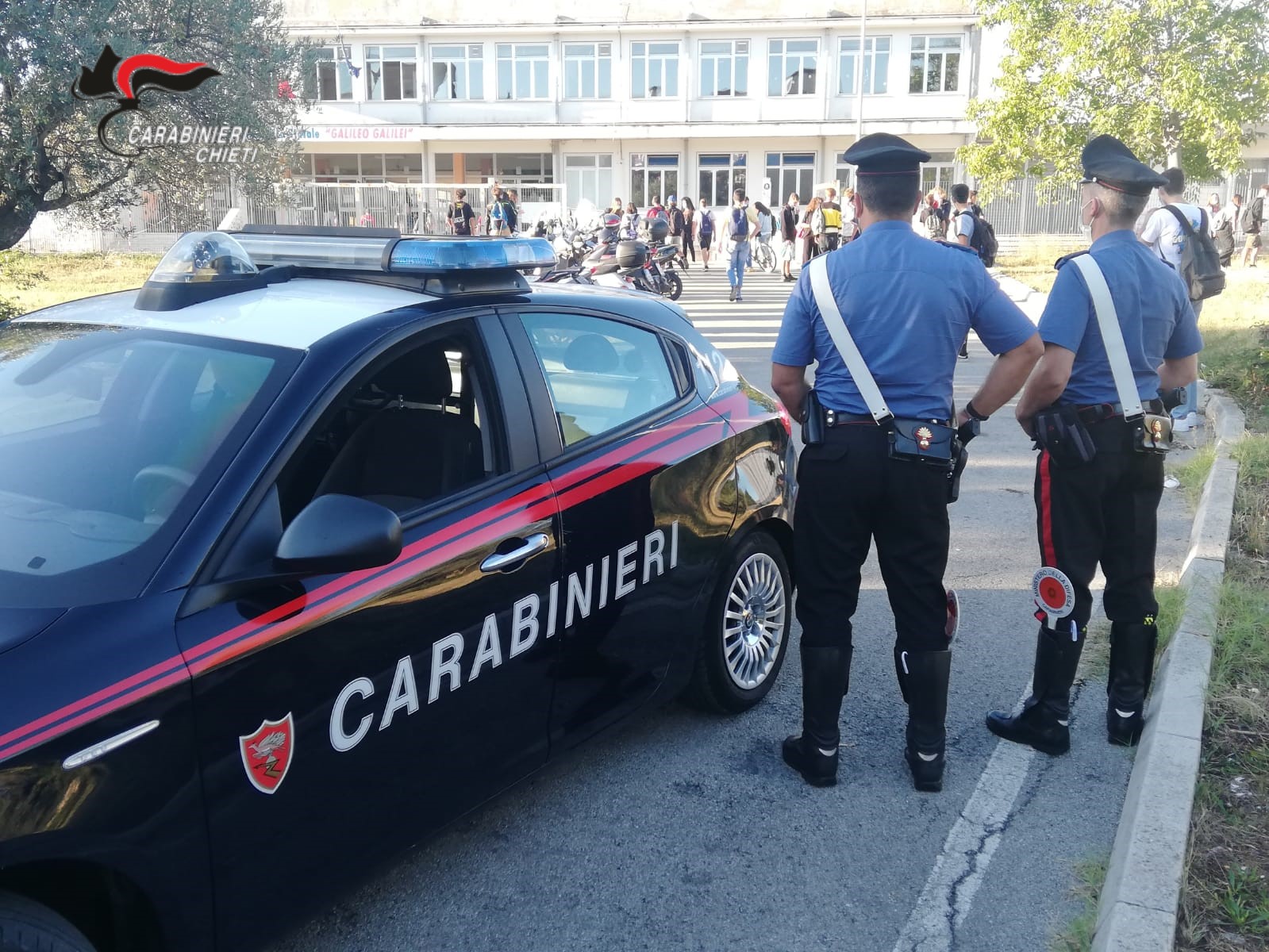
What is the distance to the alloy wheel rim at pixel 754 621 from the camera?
4.15 metres

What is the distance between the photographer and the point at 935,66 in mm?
45344

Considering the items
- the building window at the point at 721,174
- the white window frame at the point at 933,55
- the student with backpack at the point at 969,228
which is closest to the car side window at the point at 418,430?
the student with backpack at the point at 969,228

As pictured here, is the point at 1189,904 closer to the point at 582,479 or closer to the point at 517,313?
the point at 582,479

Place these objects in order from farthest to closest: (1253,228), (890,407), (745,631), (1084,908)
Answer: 1. (1253,228)
2. (745,631)
3. (890,407)
4. (1084,908)

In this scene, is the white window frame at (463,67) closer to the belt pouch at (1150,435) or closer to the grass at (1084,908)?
the belt pouch at (1150,435)

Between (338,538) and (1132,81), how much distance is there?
24654mm

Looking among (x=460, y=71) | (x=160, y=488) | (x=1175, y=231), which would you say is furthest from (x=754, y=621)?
(x=460, y=71)

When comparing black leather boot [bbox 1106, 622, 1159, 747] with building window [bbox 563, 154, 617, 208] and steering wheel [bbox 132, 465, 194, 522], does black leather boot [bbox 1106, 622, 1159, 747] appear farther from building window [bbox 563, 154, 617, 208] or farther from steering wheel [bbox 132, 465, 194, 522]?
building window [bbox 563, 154, 617, 208]

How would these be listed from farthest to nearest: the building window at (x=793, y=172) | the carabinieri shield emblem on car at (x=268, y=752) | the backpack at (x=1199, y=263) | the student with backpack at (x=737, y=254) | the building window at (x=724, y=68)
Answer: the building window at (x=793, y=172) < the building window at (x=724, y=68) < the student with backpack at (x=737, y=254) < the backpack at (x=1199, y=263) < the carabinieri shield emblem on car at (x=268, y=752)

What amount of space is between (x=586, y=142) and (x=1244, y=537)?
43.7 meters

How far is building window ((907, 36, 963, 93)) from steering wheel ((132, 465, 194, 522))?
46761mm

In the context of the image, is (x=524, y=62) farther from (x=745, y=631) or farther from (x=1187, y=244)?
(x=745, y=631)

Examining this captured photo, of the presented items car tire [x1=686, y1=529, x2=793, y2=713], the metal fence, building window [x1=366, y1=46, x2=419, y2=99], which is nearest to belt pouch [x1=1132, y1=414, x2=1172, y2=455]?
car tire [x1=686, y1=529, x2=793, y2=713]

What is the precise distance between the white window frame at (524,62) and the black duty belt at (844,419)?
149ft
